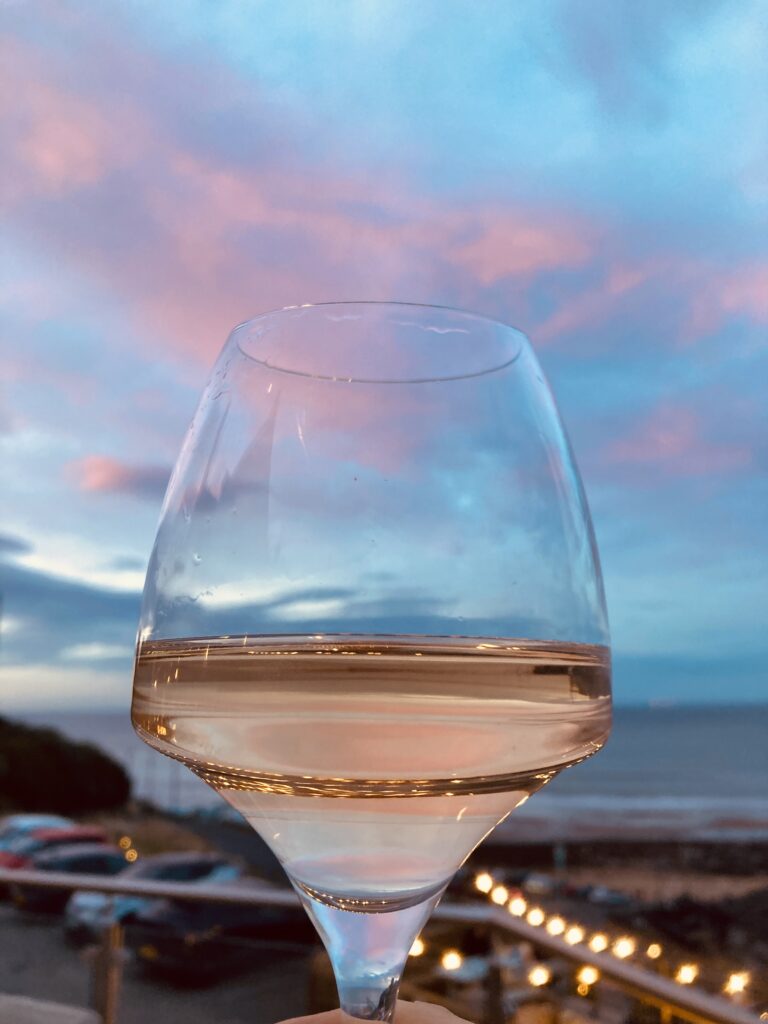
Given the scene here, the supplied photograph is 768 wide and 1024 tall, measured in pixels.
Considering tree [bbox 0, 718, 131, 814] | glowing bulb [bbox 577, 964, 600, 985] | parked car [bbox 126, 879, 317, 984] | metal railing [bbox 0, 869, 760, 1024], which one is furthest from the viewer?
tree [bbox 0, 718, 131, 814]

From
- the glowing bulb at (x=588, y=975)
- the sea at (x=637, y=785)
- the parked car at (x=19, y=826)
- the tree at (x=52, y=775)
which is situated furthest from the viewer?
the tree at (x=52, y=775)

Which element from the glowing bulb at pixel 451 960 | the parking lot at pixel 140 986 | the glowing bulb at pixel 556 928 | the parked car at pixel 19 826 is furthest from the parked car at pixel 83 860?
the glowing bulb at pixel 451 960

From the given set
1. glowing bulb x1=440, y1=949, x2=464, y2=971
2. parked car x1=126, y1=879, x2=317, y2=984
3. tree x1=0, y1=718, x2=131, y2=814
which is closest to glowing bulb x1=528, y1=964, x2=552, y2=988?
glowing bulb x1=440, y1=949, x2=464, y2=971

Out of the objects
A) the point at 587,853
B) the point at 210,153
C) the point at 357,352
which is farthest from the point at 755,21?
the point at 587,853

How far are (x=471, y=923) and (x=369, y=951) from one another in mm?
2488

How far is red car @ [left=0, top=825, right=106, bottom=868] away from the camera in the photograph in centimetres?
1138

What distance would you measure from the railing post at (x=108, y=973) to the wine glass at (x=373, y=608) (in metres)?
2.84

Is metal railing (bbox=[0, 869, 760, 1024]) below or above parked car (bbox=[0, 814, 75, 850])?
below

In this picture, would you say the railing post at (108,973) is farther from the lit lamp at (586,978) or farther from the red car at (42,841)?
the red car at (42,841)

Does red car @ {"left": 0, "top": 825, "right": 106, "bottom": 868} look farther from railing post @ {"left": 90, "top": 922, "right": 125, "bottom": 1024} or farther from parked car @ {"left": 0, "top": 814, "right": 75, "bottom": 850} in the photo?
railing post @ {"left": 90, "top": 922, "right": 125, "bottom": 1024}

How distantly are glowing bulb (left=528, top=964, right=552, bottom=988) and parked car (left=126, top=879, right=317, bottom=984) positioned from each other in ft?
2.14

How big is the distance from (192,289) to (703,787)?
49.4 feet

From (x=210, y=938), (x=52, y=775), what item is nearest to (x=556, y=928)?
(x=210, y=938)

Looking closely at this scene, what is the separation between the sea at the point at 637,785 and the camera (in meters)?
14.1
